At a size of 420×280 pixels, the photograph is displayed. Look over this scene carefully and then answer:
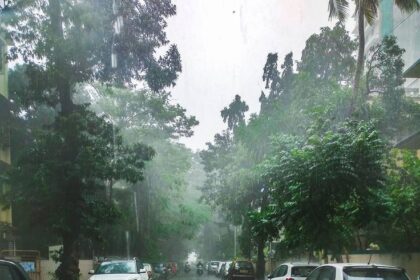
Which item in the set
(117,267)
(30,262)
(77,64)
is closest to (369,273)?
(117,267)

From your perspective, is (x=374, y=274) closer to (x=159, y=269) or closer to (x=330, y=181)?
(x=330, y=181)

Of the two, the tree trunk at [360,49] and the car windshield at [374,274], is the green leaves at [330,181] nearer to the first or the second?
the car windshield at [374,274]

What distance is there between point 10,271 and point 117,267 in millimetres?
11950

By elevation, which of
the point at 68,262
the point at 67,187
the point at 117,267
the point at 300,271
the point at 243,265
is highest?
the point at 67,187

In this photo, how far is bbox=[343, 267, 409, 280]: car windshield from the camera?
36.5 feet

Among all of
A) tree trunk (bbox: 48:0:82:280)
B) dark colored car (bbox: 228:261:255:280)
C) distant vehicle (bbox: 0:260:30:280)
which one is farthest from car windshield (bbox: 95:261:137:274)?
dark colored car (bbox: 228:261:255:280)

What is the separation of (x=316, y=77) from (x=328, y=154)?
A: 15928 mm

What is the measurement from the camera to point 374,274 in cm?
1115

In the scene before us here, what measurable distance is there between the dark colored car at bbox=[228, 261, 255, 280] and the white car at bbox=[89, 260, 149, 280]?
15.0 m

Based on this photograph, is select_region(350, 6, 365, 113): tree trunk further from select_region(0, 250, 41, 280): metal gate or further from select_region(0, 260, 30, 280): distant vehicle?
select_region(0, 260, 30, 280): distant vehicle

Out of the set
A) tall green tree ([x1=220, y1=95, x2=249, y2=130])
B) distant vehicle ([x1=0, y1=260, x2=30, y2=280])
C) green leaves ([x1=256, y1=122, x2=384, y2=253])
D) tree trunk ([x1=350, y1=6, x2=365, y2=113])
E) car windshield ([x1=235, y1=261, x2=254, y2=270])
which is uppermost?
tall green tree ([x1=220, y1=95, x2=249, y2=130])

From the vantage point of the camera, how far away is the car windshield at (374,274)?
1113cm

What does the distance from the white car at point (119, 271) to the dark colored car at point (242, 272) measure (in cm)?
1501

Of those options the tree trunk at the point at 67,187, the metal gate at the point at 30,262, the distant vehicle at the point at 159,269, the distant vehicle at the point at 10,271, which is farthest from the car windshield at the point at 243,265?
the distant vehicle at the point at 10,271
